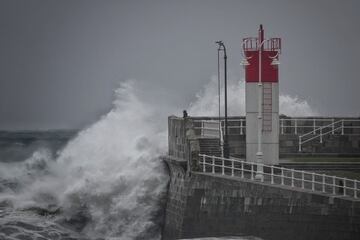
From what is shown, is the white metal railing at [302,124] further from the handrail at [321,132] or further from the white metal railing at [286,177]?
the white metal railing at [286,177]

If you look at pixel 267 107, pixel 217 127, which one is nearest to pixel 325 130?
pixel 217 127

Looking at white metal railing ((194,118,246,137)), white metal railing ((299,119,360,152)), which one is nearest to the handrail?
white metal railing ((299,119,360,152))

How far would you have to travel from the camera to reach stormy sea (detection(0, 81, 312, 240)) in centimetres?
3195

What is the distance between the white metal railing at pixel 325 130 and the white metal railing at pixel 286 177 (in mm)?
4871

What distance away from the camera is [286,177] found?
27.2m

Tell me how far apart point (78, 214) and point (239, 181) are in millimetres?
6964

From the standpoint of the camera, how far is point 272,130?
31.0 meters

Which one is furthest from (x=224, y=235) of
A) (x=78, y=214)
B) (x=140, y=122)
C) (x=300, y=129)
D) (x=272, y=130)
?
(x=140, y=122)

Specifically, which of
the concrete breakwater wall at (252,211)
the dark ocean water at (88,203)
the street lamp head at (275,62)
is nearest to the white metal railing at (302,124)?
the dark ocean water at (88,203)

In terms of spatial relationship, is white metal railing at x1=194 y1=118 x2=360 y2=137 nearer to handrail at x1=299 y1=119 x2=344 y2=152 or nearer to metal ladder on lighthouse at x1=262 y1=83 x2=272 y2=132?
handrail at x1=299 y1=119 x2=344 y2=152

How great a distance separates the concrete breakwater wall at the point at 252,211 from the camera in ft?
85.6

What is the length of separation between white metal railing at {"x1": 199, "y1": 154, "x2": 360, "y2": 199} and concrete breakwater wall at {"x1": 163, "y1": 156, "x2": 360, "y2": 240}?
46cm

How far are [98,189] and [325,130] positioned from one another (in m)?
8.30

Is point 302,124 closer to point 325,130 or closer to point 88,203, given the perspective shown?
point 325,130
